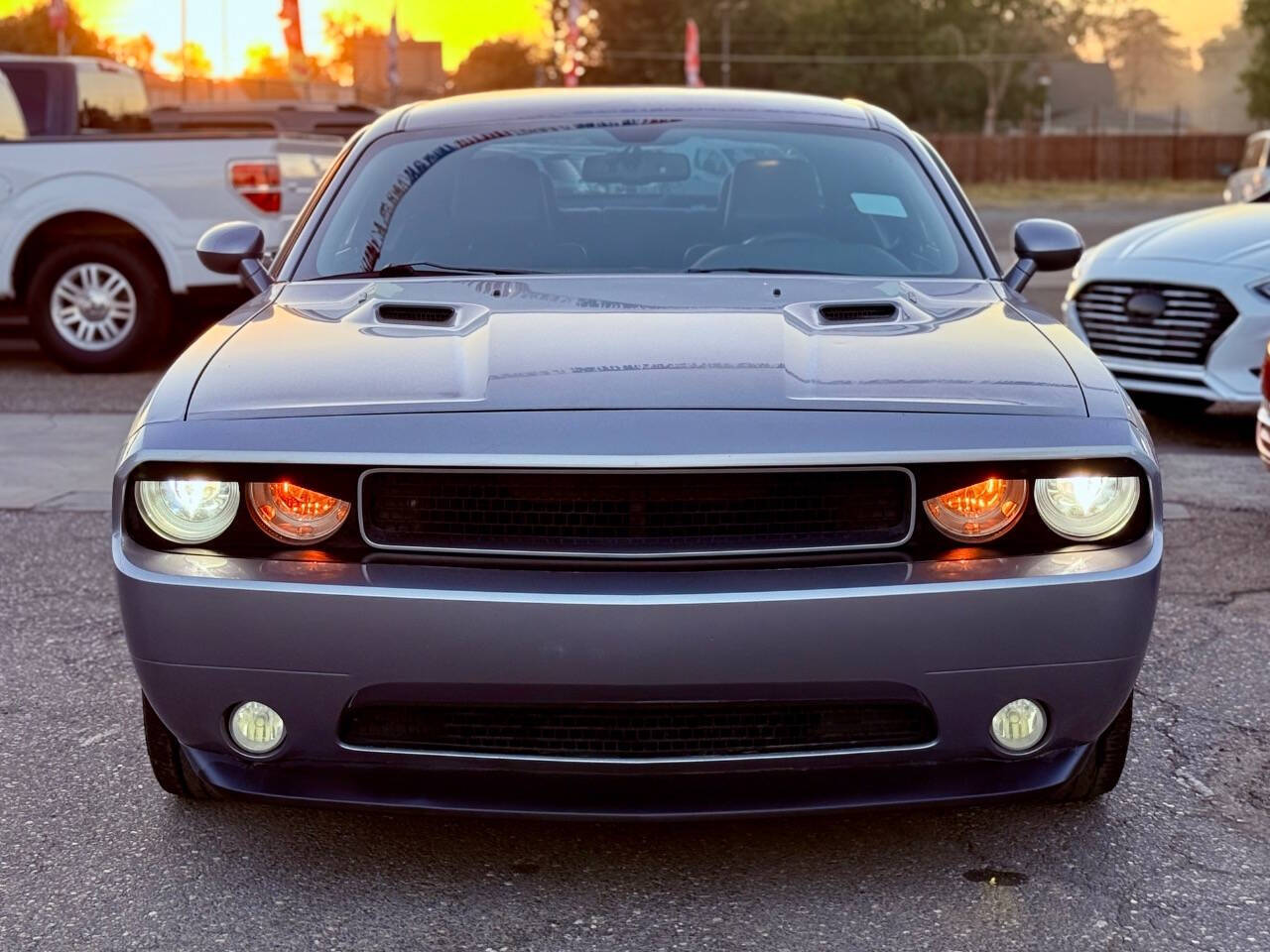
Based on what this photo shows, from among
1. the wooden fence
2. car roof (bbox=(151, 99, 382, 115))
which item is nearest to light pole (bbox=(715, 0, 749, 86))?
the wooden fence

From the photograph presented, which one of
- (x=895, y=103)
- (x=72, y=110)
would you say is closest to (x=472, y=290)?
(x=72, y=110)

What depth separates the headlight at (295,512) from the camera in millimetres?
2922

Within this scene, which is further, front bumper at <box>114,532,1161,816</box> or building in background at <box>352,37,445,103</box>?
building in background at <box>352,37,445,103</box>

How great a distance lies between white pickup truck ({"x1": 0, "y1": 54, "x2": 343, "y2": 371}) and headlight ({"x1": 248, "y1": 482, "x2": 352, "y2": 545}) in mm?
7101

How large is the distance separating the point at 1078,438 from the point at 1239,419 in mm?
6194

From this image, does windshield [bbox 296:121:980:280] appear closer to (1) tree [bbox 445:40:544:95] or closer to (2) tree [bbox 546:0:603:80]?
(2) tree [bbox 546:0:603:80]

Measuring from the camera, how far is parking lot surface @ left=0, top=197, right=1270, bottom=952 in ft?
9.55

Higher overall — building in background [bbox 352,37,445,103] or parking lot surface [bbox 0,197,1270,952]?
building in background [bbox 352,37,445,103]

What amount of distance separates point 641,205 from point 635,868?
1848mm

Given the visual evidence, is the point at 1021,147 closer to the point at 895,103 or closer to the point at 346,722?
the point at 895,103

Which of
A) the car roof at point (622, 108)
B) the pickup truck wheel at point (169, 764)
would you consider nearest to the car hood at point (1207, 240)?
the car roof at point (622, 108)

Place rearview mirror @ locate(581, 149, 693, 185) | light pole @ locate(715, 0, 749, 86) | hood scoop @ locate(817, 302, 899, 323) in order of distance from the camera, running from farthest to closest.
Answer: light pole @ locate(715, 0, 749, 86)
rearview mirror @ locate(581, 149, 693, 185)
hood scoop @ locate(817, 302, 899, 323)

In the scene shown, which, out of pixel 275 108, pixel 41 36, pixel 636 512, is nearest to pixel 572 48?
pixel 275 108

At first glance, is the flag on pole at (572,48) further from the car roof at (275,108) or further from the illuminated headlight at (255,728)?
the illuminated headlight at (255,728)
